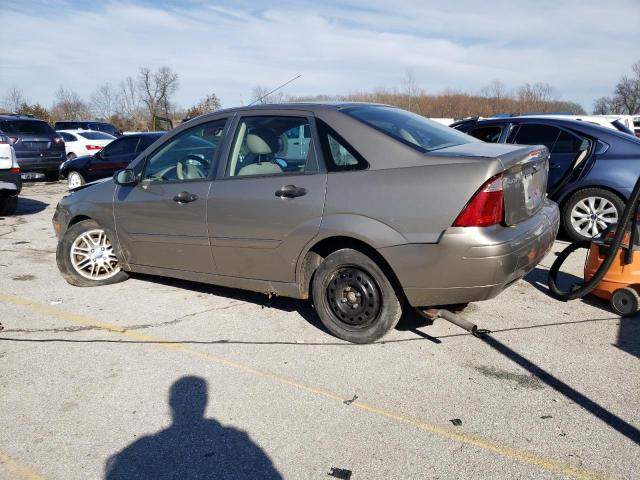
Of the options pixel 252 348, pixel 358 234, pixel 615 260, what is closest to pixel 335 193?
pixel 358 234

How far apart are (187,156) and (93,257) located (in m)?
1.61

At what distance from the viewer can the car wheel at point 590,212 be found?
6391 millimetres

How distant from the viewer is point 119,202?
5.06 m

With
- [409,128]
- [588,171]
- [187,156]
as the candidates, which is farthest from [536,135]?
[187,156]

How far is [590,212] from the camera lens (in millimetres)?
6562

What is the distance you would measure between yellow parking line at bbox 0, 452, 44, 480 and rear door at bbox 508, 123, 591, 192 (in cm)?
610

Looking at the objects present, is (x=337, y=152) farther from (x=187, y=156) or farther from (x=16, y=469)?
(x=16, y=469)

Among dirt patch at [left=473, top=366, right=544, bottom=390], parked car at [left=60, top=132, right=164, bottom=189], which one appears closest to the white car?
parked car at [left=60, top=132, right=164, bottom=189]

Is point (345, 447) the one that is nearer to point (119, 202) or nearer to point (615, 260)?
point (615, 260)

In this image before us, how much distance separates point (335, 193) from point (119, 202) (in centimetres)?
239

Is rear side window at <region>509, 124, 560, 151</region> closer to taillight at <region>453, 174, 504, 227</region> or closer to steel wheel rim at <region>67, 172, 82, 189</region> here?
taillight at <region>453, 174, 504, 227</region>

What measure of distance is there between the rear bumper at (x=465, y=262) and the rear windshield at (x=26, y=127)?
14.4 meters

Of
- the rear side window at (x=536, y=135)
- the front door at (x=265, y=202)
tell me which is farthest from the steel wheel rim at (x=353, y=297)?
the rear side window at (x=536, y=135)

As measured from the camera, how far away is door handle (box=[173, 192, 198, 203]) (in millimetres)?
4469
